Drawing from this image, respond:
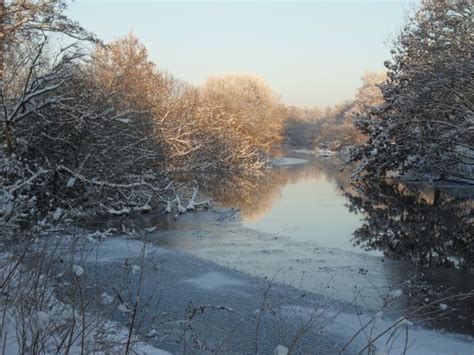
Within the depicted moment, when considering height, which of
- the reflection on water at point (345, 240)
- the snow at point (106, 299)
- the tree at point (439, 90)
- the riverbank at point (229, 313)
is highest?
the tree at point (439, 90)

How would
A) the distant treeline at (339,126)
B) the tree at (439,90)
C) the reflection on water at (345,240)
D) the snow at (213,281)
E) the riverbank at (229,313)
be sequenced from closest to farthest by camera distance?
the riverbank at (229,313)
the snow at (213,281)
the reflection on water at (345,240)
the tree at (439,90)
the distant treeline at (339,126)

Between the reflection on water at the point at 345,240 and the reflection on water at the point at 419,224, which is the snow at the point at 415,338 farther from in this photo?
the reflection on water at the point at 419,224

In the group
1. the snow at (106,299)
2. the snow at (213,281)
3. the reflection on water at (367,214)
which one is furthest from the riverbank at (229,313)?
the reflection on water at (367,214)

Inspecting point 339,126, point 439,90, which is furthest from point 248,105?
point 439,90

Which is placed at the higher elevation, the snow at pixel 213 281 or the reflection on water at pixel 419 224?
the snow at pixel 213 281

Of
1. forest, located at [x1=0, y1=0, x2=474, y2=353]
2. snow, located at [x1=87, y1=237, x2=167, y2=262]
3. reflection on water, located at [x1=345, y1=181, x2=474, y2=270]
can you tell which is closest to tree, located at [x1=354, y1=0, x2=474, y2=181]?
forest, located at [x1=0, y1=0, x2=474, y2=353]

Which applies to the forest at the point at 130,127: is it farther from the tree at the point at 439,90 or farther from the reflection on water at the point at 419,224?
the reflection on water at the point at 419,224

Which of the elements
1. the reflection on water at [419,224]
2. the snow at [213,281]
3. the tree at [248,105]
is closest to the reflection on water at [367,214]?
the reflection on water at [419,224]

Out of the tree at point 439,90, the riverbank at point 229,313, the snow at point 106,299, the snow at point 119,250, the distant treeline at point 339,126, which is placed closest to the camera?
the snow at point 106,299

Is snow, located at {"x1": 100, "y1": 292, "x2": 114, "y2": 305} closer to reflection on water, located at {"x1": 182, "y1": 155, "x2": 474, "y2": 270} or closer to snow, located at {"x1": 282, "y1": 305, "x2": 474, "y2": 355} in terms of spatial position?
snow, located at {"x1": 282, "y1": 305, "x2": 474, "y2": 355}

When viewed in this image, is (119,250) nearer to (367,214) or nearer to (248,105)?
(367,214)

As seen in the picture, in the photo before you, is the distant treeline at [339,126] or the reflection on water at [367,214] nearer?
the reflection on water at [367,214]

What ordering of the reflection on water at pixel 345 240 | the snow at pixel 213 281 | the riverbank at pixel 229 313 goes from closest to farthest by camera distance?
the riverbank at pixel 229 313 < the snow at pixel 213 281 < the reflection on water at pixel 345 240

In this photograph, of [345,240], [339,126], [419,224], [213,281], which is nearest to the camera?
[213,281]
